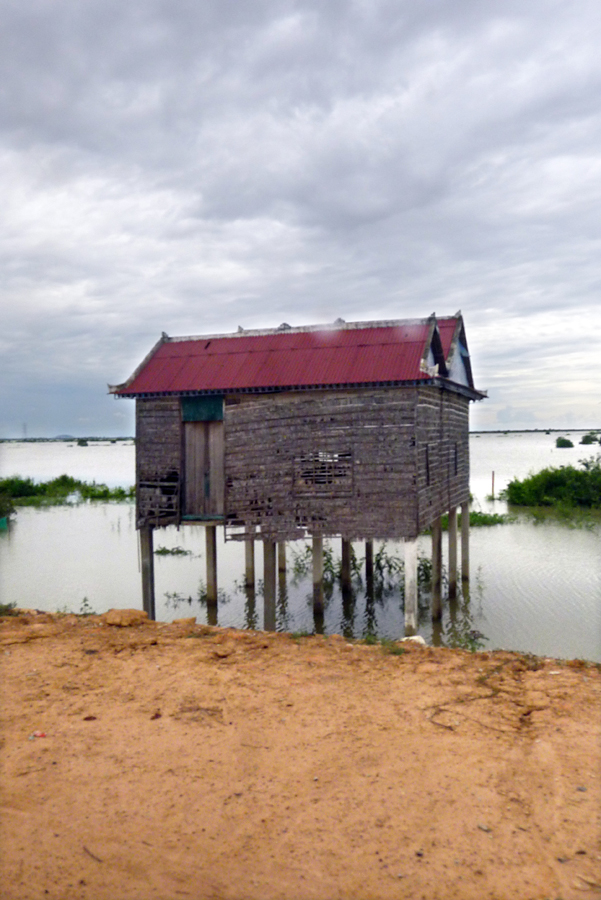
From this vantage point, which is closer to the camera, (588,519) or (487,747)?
(487,747)

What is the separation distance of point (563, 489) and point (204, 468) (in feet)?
76.0

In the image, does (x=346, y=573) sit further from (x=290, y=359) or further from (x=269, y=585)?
(x=290, y=359)

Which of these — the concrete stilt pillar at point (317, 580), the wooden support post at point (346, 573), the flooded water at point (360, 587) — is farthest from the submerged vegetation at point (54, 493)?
the concrete stilt pillar at point (317, 580)

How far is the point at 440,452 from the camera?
15.2 m

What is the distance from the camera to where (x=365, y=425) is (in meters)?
12.9

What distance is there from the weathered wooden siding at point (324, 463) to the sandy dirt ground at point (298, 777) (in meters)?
4.84

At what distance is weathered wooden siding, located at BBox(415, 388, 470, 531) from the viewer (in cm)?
1324

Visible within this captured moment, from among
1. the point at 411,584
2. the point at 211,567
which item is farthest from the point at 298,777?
the point at 211,567

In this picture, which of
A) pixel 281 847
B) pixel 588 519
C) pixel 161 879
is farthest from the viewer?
pixel 588 519

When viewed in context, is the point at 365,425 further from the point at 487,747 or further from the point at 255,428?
the point at 487,747

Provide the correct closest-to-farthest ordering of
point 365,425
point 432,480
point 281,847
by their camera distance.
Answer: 1. point 281,847
2. point 365,425
3. point 432,480

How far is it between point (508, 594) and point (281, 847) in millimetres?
13798

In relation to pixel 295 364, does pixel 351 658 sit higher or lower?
lower

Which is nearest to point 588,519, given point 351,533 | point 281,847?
point 351,533
